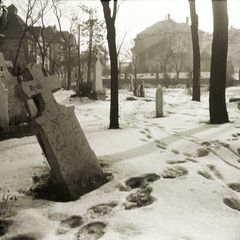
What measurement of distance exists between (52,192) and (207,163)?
2.28 metres

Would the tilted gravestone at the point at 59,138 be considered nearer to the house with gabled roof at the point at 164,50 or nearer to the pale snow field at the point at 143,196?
the pale snow field at the point at 143,196

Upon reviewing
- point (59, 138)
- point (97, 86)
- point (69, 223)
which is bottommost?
point (69, 223)

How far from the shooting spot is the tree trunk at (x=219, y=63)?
7.64m

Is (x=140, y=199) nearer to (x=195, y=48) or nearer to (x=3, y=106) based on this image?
(x=3, y=106)

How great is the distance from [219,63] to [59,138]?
221 inches

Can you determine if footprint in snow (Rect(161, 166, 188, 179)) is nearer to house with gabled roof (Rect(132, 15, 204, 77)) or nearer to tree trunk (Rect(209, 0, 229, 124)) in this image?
tree trunk (Rect(209, 0, 229, 124))

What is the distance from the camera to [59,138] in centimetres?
351

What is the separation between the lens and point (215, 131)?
6656 mm

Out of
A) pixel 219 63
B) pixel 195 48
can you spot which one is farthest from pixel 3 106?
pixel 195 48

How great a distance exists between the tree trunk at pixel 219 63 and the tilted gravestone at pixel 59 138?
197 inches

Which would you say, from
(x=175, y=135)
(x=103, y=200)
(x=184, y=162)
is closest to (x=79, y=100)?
(x=175, y=135)

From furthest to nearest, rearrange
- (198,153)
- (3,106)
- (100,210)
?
(3,106) < (198,153) < (100,210)

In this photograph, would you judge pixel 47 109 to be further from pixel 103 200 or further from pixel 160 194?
pixel 160 194

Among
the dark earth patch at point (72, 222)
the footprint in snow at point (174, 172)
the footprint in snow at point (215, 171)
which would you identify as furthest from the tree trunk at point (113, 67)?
the dark earth patch at point (72, 222)
